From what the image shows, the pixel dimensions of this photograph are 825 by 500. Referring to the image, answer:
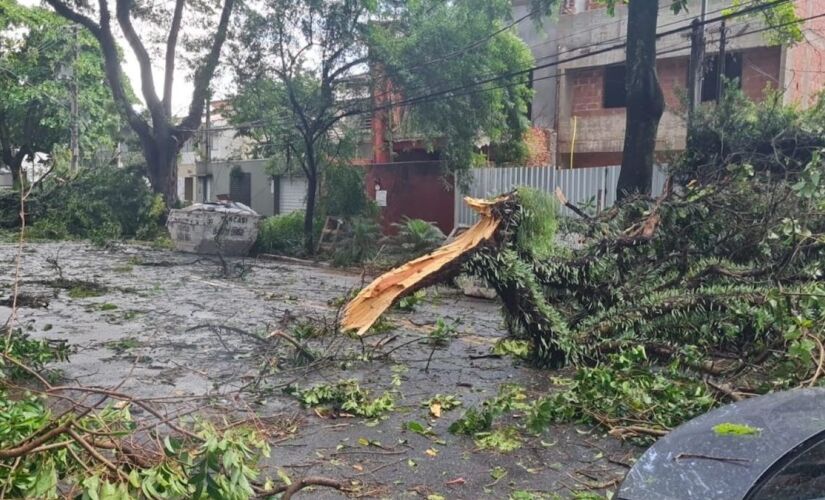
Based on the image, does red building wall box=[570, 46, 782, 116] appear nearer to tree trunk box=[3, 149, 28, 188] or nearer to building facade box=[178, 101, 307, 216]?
building facade box=[178, 101, 307, 216]

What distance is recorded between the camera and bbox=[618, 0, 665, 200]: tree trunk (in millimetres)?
10672

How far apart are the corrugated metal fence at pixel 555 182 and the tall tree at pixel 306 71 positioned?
4042 mm

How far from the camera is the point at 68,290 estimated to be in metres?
12.1

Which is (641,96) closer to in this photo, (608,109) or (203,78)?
(608,109)

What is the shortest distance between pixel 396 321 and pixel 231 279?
21.1 ft

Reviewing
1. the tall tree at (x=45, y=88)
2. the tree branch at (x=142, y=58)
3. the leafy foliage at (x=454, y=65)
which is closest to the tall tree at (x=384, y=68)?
the leafy foliage at (x=454, y=65)

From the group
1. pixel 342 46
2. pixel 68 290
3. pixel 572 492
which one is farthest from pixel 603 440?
pixel 342 46

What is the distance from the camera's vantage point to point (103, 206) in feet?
87.8

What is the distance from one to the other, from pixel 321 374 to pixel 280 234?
51.8 feet

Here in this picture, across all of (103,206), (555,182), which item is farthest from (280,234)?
(555,182)

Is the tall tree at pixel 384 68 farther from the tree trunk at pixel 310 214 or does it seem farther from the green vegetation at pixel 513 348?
the green vegetation at pixel 513 348

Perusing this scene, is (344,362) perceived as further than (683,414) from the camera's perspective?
Yes

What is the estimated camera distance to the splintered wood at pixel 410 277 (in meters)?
6.16

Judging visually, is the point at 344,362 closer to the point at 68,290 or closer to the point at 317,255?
the point at 68,290
